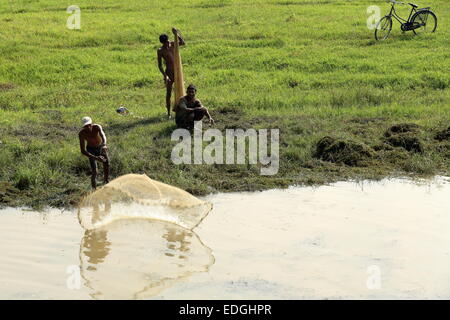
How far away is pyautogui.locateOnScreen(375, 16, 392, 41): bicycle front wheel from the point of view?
66.1ft

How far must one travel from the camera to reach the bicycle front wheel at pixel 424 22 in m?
20.2

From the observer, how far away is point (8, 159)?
1182cm

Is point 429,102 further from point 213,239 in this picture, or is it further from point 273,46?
point 213,239

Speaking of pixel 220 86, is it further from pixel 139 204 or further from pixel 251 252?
pixel 251 252

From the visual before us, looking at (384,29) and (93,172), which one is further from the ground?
(384,29)

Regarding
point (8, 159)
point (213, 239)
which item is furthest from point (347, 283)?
point (8, 159)

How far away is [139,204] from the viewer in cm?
934

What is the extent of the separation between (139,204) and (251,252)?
1.45 m

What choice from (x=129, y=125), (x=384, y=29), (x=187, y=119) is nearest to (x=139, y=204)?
(x=187, y=119)

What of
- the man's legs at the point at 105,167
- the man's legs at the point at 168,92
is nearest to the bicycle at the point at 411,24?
the man's legs at the point at 168,92

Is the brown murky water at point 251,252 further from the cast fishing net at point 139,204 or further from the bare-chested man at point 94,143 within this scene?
the bare-chested man at point 94,143

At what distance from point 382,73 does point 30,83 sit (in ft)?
24.4

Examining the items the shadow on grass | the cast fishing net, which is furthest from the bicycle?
the cast fishing net

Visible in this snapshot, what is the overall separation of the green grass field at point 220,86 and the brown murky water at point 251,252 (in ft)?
3.49
